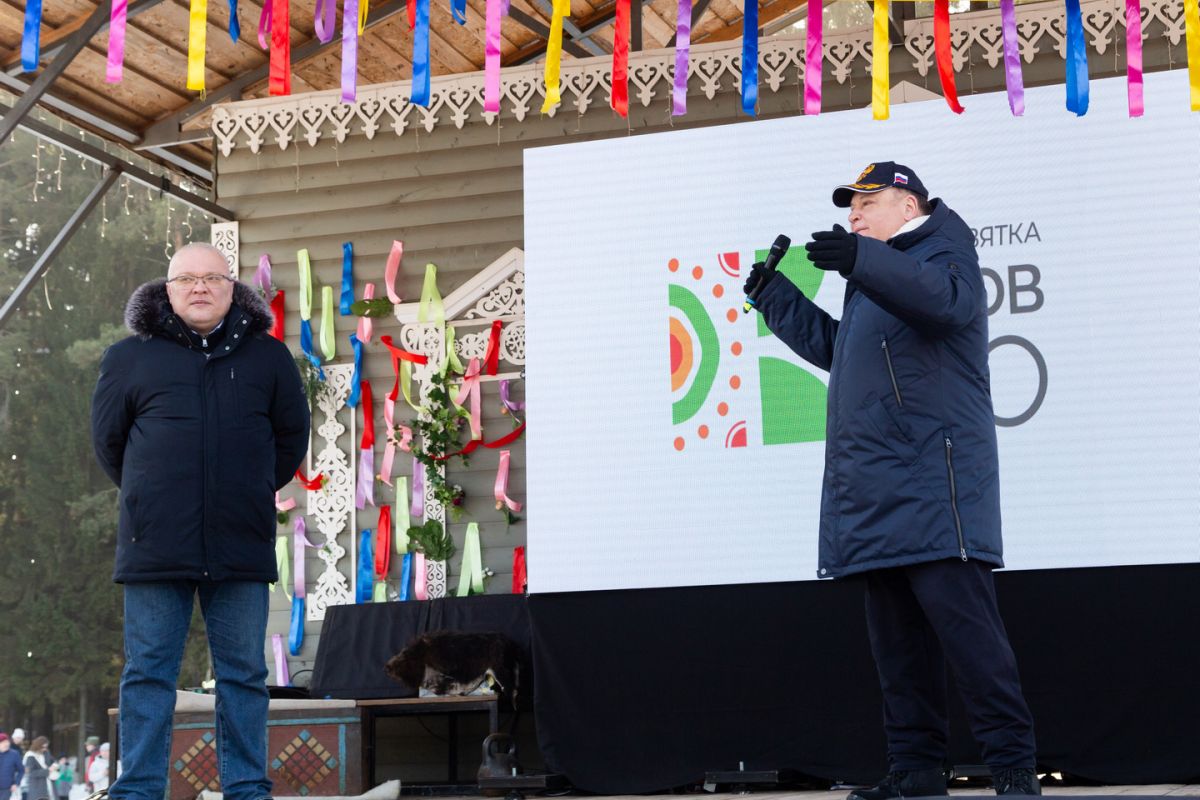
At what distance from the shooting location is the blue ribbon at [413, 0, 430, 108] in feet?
11.6

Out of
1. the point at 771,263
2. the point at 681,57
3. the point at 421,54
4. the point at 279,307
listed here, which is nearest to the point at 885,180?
the point at 771,263

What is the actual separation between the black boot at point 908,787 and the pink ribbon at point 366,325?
4.77m

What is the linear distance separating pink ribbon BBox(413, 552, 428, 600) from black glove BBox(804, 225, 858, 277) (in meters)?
4.38

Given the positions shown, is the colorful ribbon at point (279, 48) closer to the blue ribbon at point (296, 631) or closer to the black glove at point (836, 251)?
the black glove at point (836, 251)

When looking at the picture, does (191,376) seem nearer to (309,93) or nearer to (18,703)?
(309,93)

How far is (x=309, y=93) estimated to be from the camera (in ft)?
24.3

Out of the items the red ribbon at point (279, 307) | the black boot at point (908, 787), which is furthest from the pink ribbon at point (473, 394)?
the black boot at point (908, 787)

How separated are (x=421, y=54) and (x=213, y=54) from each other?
431 cm

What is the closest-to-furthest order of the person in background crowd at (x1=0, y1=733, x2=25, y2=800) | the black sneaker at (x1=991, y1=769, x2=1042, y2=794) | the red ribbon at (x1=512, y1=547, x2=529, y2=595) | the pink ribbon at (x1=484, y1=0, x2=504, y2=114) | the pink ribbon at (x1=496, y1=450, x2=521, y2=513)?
1. the black sneaker at (x1=991, y1=769, x2=1042, y2=794)
2. the pink ribbon at (x1=484, y1=0, x2=504, y2=114)
3. the red ribbon at (x1=512, y1=547, x2=529, y2=595)
4. the pink ribbon at (x1=496, y1=450, x2=521, y2=513)
5. the person in background crowd at (x1=0, y1=733, x2=25, y2=800)

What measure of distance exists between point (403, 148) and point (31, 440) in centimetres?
1625

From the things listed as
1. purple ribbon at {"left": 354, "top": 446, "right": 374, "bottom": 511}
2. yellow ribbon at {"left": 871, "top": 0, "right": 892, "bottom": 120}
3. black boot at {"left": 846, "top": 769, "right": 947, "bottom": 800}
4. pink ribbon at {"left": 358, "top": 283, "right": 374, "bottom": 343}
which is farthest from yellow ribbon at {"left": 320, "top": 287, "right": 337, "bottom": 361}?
black boot at {"left": 846, "top": 769, "right": 947, "bottom": 800}

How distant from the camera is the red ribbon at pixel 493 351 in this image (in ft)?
23.2

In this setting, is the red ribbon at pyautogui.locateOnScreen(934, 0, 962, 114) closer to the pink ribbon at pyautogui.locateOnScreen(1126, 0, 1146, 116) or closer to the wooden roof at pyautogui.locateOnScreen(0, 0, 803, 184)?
the pink ribbon at pyautogui.locateOnScreen(1126, 0, 1146, 116)

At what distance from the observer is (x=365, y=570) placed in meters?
7.02
